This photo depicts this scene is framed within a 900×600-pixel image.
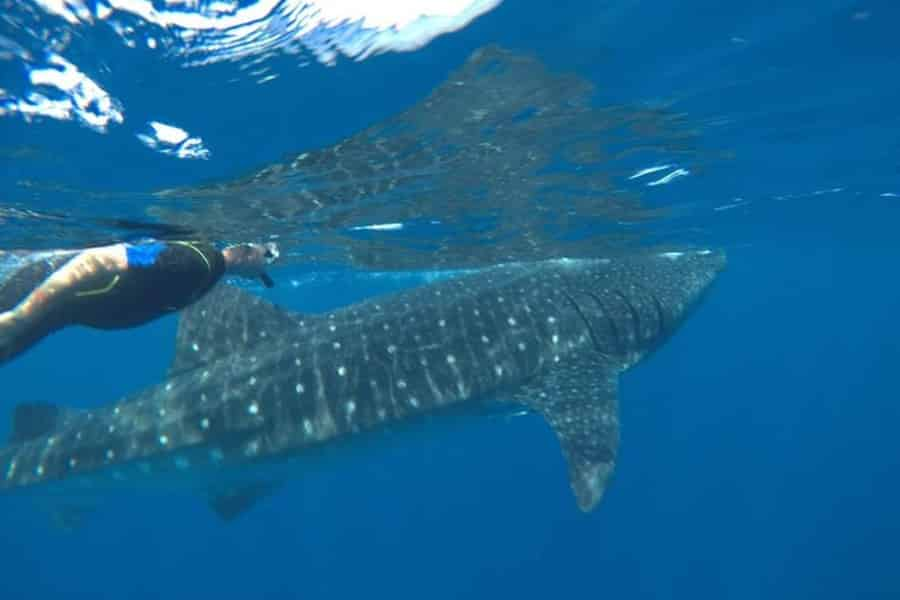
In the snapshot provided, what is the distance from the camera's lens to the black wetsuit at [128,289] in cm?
450

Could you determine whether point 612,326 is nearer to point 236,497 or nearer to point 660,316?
point 660,316

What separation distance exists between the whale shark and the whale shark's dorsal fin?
0.06 feet

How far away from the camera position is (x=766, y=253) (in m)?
34.8

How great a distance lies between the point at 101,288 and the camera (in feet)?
15.3

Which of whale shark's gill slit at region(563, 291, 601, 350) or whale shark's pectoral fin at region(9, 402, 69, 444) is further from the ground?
whale shark's pectoral fin at region(9, 402, 69, 444)

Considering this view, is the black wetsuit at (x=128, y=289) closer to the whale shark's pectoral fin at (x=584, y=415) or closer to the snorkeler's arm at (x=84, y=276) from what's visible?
the snorkeler's arm at (x=84, y=276)

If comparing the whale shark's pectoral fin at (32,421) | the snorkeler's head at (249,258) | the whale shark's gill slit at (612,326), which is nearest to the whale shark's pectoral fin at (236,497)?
the whale shark's pectoral fin at (32,421)

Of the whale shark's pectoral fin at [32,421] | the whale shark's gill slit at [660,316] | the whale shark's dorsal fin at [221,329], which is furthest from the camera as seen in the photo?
the whale shark's gill slit at [660,316]

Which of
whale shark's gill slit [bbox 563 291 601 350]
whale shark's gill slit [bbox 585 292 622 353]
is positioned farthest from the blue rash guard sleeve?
whale shark's gill slit [bbox 585 292 622 353]

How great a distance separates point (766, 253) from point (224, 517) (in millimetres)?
Result: 32421

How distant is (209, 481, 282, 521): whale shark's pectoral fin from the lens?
35.8 feet

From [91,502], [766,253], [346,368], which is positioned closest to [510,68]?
[346,368]

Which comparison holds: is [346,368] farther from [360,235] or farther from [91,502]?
[360,235]

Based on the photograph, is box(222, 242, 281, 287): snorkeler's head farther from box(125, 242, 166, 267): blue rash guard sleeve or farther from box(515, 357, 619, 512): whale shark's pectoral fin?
box(515, 357, 619, 512): whale shark's pectoral fin
